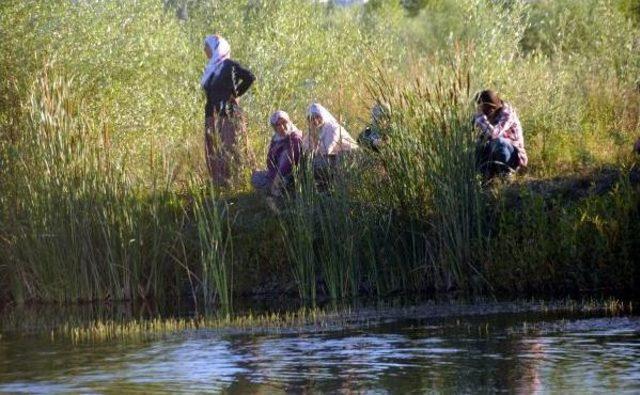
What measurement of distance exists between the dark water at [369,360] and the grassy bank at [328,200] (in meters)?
1.60

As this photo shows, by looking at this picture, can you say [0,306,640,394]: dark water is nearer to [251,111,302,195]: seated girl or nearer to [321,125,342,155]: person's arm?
[321,125,342,155]: person's arm

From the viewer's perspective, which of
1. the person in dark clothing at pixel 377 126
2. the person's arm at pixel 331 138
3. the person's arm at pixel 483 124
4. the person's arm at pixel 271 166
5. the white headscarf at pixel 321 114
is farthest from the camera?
the person's arm at pixel 271 166

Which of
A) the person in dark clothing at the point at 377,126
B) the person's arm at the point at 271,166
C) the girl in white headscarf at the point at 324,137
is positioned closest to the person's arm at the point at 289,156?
the person's arm at the point at 271,166

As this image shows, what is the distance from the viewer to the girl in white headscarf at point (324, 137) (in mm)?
13695

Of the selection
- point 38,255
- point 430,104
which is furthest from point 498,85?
point 38,255

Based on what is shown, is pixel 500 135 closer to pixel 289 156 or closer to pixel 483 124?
pixel 483 124

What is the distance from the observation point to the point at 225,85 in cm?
1712

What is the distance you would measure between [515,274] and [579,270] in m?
0.58

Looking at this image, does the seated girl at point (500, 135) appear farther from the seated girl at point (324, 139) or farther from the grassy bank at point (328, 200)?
the seated girl at point (324, 139)

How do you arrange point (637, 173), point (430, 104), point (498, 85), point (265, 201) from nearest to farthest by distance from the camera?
point (430, 104), point (637, 173), point (265, 201), point (498, 85)

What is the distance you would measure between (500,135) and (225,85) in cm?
389

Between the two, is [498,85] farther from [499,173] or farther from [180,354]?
[180,354]

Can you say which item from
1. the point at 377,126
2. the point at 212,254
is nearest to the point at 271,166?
the point at 377,126

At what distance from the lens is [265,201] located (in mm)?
15789
